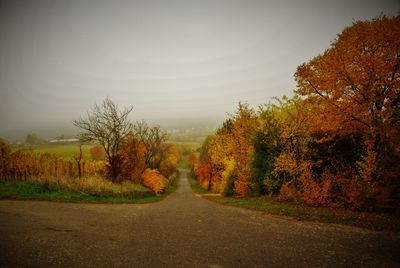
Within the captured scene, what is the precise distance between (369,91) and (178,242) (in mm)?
13858

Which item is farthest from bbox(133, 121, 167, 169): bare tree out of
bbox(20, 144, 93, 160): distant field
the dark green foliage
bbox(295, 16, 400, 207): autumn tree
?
bbox(295, 16, 400, 207): autumn tree

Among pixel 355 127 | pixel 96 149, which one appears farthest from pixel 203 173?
pixel 355 127

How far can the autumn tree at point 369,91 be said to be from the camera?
12.7 meters

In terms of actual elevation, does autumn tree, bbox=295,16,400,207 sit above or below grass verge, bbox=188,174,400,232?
above

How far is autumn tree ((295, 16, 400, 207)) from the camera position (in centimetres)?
1272

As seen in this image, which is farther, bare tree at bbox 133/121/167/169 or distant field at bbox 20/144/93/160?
distant field at bbox 20/144/93/160

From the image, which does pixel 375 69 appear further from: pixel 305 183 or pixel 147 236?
pixel 147 236

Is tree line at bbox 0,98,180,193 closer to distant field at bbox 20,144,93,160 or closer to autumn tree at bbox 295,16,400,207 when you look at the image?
distant field at bbox 20,144,93,160

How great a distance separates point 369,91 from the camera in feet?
42.9

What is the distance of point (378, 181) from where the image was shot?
44.3ft

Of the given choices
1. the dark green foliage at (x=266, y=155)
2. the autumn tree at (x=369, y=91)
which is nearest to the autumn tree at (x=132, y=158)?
the dark green foliage at (x=266, y=155)

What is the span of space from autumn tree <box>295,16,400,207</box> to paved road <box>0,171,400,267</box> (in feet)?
19.1

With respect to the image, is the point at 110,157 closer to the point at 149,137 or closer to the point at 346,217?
the point at 149,137

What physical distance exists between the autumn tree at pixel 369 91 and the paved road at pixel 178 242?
19.1ft
